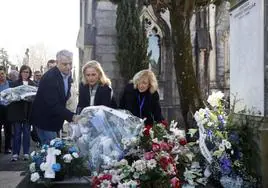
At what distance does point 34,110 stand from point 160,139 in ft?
6.99

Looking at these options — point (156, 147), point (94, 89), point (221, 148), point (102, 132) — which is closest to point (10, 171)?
point (94, 89)

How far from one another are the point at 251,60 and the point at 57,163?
2411 millimetres

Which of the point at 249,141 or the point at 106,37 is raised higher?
the point at 106,37

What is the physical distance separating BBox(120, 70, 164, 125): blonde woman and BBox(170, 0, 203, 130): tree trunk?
5.04m

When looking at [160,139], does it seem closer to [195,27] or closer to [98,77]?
[98,77]

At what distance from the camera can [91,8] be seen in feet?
57.3

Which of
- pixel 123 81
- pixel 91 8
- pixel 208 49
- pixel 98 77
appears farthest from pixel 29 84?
pixel 208 49

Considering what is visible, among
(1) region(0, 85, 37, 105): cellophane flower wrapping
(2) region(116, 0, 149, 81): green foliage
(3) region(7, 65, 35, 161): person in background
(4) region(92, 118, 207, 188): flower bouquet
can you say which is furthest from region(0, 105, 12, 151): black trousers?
(2) region(116, 0, 149, 81): green foliage

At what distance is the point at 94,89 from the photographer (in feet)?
18.3

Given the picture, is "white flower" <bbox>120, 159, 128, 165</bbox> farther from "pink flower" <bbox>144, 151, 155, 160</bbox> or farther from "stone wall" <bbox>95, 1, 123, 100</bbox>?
"stone wall" <bbox>95, 1, 123, 100</bbox>

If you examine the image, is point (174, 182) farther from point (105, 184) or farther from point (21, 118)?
point (21, 118)

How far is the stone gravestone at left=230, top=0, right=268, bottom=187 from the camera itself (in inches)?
183

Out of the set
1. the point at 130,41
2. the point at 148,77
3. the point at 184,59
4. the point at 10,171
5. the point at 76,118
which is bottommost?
the point at 10,171

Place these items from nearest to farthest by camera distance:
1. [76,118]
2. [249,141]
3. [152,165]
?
[152,165] → [249,141] → [76,118]
